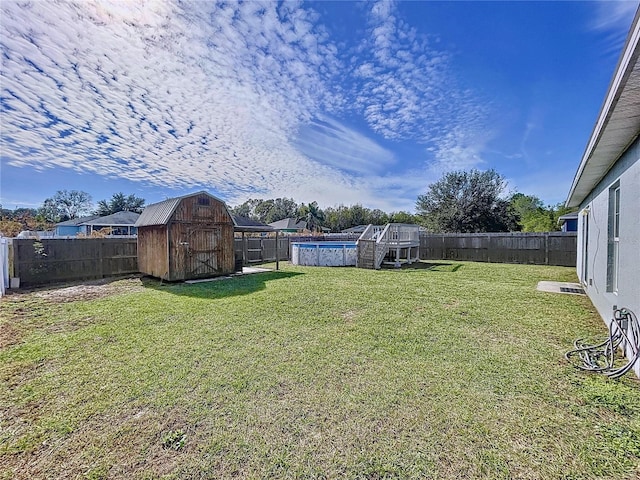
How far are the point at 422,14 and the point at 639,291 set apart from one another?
28.0 feet

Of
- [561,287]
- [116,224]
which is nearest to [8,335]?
[561,287]

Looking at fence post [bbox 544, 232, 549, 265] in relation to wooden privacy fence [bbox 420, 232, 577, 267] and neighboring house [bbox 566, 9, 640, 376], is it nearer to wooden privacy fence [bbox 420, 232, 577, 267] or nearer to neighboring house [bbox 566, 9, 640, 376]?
wooden privacy fence [bbox 420, 232, 577, 267]

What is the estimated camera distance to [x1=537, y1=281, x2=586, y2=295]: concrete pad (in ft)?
23.9

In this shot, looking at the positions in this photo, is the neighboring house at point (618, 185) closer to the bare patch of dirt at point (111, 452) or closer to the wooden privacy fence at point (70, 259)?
the bare patch of dirt at point (111, 452)

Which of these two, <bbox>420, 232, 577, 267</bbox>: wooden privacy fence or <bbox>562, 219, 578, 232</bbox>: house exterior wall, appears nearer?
<bbox>420, 232, 577, 267</bbox>: wooden privacy fence

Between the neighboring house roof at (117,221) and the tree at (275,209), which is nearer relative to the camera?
the neighboring house roof at (117,221)

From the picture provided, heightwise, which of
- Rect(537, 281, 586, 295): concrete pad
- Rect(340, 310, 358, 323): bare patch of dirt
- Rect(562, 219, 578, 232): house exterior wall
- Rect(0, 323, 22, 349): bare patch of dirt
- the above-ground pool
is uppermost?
Rect(562, 219, 578, 232): house exterior wall

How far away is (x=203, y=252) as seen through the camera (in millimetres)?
10195

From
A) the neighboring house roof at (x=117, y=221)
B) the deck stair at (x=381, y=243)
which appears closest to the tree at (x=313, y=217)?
the neighboring house roof at (x=117, y=221)

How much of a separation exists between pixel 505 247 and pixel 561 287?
7.07 metres

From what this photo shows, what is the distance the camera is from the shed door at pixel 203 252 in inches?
387

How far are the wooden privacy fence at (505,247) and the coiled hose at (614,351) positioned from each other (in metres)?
11.5

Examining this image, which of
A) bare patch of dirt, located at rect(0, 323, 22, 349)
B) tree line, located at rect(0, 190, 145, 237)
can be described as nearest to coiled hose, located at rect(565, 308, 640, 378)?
bare patch of dirt, located at rect(0, 323, 22, 349)

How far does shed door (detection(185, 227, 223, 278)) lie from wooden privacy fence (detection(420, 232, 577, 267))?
11310 millimetres
